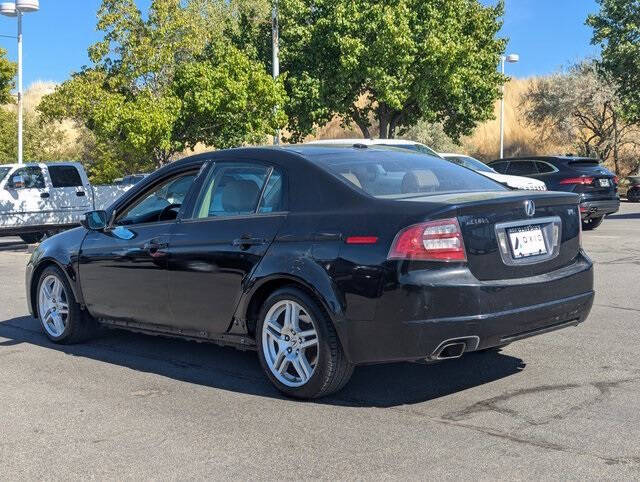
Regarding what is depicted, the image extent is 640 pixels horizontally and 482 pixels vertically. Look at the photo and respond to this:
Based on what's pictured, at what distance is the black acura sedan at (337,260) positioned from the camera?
4797 mm

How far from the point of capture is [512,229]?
16.7 ft

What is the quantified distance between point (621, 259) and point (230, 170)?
8316mm

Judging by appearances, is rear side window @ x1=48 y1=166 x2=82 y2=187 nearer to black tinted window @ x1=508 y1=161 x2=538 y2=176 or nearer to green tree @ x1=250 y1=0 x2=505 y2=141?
black tinted window @ x1=508 y1=161 x2=538 y2=176

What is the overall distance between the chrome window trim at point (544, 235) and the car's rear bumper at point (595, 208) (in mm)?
12480

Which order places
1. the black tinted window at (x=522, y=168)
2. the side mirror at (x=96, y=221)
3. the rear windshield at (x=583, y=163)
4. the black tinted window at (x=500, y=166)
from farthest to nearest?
1. the black tinted window at (x=500, y=166)
2. the black tinted window at (x=522, y=168)
3. the rear windshield at (x=583, y=163)
4. the side mirror at (x=96, y=221)

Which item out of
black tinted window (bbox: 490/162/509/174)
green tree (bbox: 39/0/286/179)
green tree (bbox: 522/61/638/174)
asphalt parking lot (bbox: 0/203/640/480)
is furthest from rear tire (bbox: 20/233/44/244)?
green tree (bbox: 522/61/638/174)

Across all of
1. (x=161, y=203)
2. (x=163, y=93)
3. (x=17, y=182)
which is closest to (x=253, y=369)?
(x=161, y=203)

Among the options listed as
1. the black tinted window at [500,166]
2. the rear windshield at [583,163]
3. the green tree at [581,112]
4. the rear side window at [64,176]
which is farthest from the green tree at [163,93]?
the green tree at [581,112]

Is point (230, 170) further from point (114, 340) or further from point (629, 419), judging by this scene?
point (629, 419)

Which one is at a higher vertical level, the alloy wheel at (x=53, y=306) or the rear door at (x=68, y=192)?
the rear door at (x=68, y=192)

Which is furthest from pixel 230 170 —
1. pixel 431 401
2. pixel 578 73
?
pixel 578 73

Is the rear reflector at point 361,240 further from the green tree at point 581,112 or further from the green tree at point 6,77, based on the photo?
the green tree at point 581,112

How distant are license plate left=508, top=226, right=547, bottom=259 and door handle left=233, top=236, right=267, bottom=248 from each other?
1.60 metres

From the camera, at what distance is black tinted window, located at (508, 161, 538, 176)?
18.9 meters
